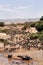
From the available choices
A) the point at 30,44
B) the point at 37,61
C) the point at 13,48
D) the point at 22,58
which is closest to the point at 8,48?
the point at 13,48

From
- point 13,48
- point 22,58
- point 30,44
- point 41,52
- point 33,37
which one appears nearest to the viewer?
point 22,58

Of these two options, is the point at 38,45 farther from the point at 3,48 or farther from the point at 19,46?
the point at 3,48

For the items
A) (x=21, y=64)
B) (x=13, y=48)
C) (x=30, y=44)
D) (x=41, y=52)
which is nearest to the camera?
(x=21, y=64)

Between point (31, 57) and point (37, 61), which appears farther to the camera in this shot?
point (31, 57)

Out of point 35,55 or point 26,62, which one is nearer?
point 26,62

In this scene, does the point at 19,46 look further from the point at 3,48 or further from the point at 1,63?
the point at 1,63

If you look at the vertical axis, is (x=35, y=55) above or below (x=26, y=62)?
below

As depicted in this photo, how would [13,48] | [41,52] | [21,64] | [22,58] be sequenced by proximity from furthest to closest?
[13,48] → [41,52] → [22,58] → [21,64]

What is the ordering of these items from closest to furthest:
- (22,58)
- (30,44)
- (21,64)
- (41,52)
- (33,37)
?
(21,64) < (22,58) < (41,52) < (30,44) < (33,37)

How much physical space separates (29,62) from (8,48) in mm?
6224

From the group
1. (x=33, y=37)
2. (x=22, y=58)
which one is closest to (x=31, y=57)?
(x=22, y=58)

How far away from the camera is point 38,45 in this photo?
990 inches

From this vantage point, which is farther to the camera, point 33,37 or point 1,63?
point 33,37

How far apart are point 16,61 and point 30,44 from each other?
7281 mm
